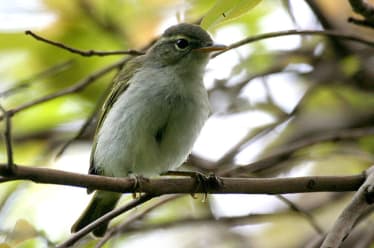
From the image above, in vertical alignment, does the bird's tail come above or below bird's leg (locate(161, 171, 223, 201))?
below

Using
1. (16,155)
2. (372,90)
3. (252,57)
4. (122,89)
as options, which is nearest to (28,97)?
(16,155)

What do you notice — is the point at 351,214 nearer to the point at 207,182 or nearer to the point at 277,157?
the point at 207,182

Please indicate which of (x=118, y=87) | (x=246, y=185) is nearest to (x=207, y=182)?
(x=246, y=185)

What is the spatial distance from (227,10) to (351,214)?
2.48 ft

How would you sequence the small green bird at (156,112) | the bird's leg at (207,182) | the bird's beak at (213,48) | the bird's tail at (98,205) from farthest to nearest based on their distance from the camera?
the bird's tail at (98,205)
the bird's beak at (213,48)
the small green bird at (156,112)
the bird's leg at (207,182)

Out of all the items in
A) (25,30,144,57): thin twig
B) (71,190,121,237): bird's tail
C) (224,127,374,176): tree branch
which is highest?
(25,30,144,57): thin twig

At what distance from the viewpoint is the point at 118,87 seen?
142 inches

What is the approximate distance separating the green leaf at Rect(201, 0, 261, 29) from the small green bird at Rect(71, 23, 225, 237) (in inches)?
36.2

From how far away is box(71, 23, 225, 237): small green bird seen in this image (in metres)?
3.20

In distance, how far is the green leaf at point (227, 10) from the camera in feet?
7.33

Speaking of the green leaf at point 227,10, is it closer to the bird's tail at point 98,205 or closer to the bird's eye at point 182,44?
the bird's eye at point 182,44

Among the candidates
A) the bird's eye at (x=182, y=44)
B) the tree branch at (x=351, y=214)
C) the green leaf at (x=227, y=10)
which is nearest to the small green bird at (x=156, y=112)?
the bird's eye at (x=182, y=44)

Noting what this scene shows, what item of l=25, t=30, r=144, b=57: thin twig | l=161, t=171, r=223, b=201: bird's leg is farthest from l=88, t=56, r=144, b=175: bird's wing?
l=161, t=171, r=223, b=201: bird's leg

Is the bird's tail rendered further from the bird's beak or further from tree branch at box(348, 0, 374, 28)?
tree branch at box(348, 0, 374, 28)
